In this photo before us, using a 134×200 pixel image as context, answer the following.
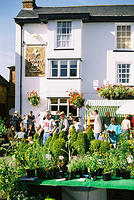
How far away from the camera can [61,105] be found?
18.9 meters

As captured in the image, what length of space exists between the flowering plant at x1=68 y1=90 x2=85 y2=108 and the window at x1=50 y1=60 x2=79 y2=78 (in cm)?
135

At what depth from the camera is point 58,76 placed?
19.0 m

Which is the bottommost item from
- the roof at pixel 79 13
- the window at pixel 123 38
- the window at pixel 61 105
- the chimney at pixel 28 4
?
the window at pixel 61 105

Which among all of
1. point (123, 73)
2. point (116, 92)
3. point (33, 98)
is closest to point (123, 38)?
point (123, 73)

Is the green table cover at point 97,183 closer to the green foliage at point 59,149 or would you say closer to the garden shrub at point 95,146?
the green foliage at point 59,149

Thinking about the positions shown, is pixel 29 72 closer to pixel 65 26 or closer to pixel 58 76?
pixel 58 76

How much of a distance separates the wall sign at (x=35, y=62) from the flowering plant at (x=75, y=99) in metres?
2.58

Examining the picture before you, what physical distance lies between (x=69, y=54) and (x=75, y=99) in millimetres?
3019

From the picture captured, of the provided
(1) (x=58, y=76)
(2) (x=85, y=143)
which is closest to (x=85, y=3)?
(1) (x=58, y=76)

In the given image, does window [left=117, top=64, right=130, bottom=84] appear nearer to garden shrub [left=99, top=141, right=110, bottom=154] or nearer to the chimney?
the chimney

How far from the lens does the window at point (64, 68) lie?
18953mm

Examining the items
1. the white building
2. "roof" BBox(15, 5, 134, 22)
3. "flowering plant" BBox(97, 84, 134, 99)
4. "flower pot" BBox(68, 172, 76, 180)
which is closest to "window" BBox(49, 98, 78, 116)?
the white building

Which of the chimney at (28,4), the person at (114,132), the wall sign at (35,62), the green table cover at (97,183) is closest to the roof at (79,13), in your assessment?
the chimney at (28,4)

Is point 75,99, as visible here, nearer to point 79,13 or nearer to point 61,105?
point 61,105
